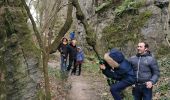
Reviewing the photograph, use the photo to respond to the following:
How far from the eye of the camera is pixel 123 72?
8.78m

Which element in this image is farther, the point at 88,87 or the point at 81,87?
the point at 88,87

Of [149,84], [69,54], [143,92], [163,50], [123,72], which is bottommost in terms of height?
[163,50]

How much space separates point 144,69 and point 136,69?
0.65 feet

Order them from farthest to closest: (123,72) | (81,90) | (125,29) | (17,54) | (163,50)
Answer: (125,29)
(163,50)
(81,90)
(123,72)
(17,54)

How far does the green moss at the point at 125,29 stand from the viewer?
20250 mm

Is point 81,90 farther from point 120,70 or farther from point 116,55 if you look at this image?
point 116,55

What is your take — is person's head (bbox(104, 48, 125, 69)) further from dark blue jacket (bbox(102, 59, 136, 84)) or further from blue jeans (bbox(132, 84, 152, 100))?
blue jeans (bbox(132, 84, 152, 100))

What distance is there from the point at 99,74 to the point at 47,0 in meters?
6.83

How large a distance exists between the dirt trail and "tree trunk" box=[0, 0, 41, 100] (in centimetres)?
458

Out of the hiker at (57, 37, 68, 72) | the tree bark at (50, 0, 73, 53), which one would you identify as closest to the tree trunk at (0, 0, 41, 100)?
the tree bark at (50, 0, 73, 53)

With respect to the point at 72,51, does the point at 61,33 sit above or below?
above

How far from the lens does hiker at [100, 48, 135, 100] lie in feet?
28.4

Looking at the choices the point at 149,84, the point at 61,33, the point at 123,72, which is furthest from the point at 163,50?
the point at 149,84

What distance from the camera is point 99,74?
19.3 m
